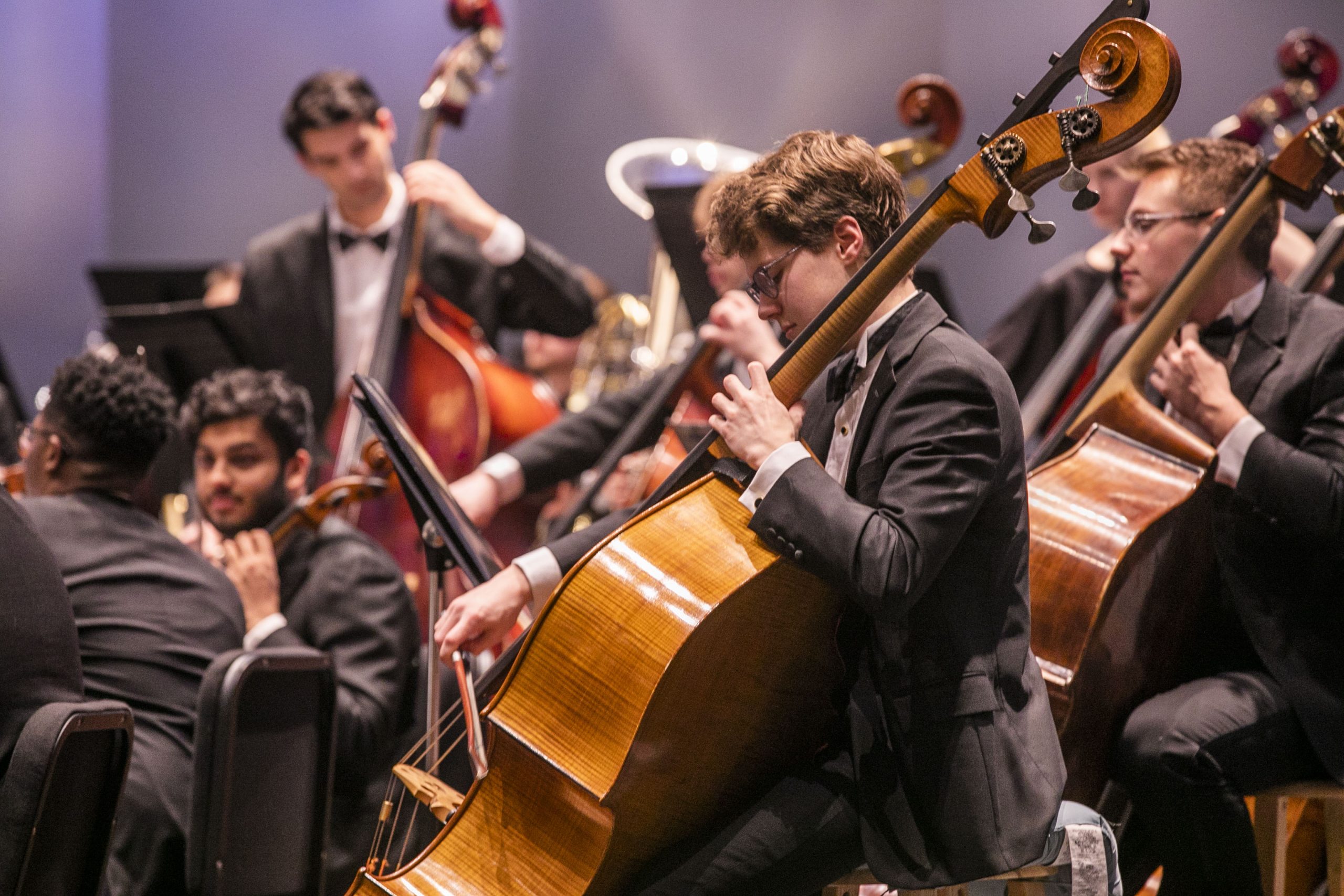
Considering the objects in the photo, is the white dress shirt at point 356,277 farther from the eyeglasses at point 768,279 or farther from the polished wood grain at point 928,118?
the eyeglasses at point 768,279

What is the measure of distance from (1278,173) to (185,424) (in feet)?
8.15

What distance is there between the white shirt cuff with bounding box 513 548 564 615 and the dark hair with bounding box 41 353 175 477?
100 centimetres

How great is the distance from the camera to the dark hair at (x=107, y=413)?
279cm

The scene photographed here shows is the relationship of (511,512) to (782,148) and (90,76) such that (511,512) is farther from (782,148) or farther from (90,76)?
(90,76)

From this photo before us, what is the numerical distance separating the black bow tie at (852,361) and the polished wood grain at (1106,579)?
43 centimetres

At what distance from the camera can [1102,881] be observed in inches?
76.0

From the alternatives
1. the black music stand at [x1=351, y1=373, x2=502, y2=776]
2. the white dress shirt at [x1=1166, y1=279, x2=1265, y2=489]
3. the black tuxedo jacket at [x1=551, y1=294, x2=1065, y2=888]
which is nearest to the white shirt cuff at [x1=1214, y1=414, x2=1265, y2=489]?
the white dress shirt at [x1=1166, y1=279, x2=1265, y2=489]

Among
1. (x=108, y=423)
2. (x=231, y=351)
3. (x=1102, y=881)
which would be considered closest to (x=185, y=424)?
(x=108, y=423)

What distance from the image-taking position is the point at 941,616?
1.85 m

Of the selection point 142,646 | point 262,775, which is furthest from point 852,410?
point 142,646

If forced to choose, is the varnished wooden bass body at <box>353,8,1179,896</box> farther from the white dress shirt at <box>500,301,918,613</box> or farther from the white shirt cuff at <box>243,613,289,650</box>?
the white shirt cuff at <box>243,613,289,650</box>

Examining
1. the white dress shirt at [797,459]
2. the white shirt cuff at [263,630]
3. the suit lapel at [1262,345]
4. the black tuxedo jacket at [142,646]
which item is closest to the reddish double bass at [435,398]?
the white shirt cuff at [263,630]

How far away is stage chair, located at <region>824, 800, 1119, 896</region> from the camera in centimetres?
192

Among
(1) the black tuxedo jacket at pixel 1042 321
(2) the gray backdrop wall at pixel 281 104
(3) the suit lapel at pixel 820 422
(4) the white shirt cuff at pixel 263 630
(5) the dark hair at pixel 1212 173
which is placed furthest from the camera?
(2) the gray backdrop wall at pixel 281 104
